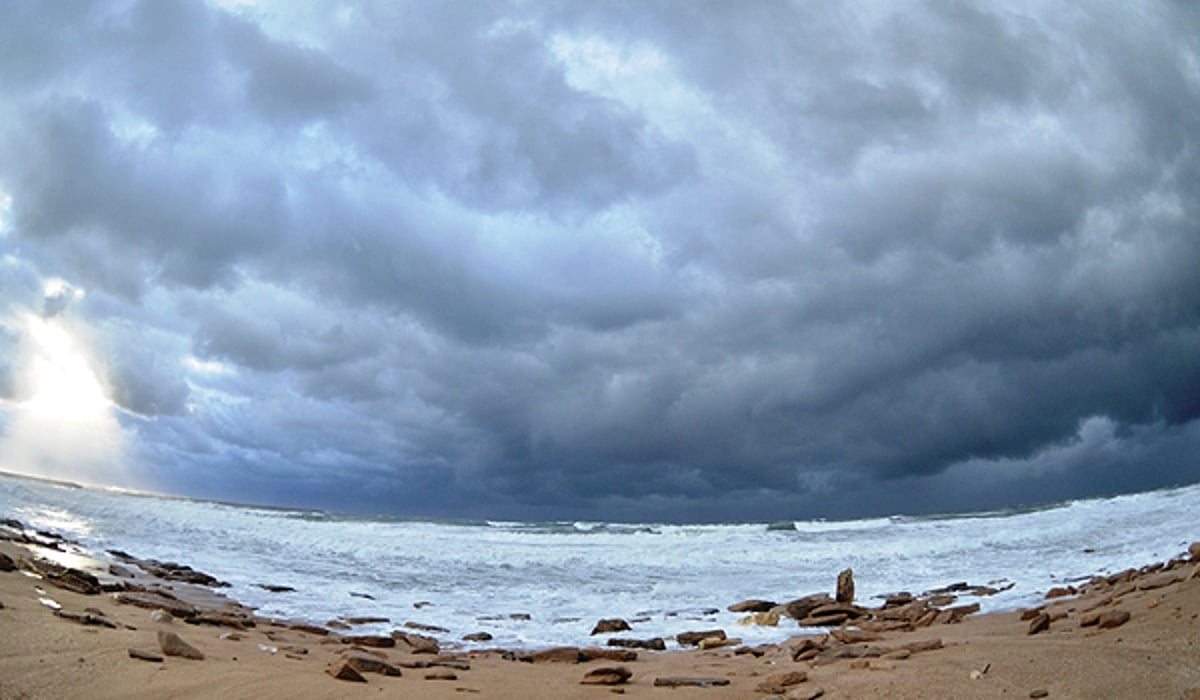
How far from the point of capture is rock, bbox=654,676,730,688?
6.28 m

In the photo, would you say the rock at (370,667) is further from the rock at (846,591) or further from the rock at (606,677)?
the rock at (846,591)

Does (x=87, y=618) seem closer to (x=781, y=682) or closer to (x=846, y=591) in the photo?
(x=781, y=682)

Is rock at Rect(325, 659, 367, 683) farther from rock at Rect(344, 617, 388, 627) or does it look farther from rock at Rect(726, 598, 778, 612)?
rock at Rect(726, 598, 778, 612)

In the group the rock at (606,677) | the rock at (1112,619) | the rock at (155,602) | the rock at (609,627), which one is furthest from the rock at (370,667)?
the rock at (1112,619)

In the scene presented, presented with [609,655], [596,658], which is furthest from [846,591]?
[596,658]

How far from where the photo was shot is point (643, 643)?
958 centimetres

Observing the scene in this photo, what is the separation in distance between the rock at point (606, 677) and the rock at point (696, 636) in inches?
129

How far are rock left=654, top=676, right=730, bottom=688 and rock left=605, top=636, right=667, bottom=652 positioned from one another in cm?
284

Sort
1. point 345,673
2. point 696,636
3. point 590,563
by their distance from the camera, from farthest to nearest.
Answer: point 590,563
point 696,636
point 345,673

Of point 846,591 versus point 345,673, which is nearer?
point 345,673

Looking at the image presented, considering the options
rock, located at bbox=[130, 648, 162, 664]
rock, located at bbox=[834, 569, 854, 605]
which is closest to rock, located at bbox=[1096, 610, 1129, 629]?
rock, located at bbox=[834, 569, 854, 605]

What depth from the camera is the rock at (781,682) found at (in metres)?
5.79

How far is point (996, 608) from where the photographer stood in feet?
34.9

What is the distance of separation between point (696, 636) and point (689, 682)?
371 centimetres
